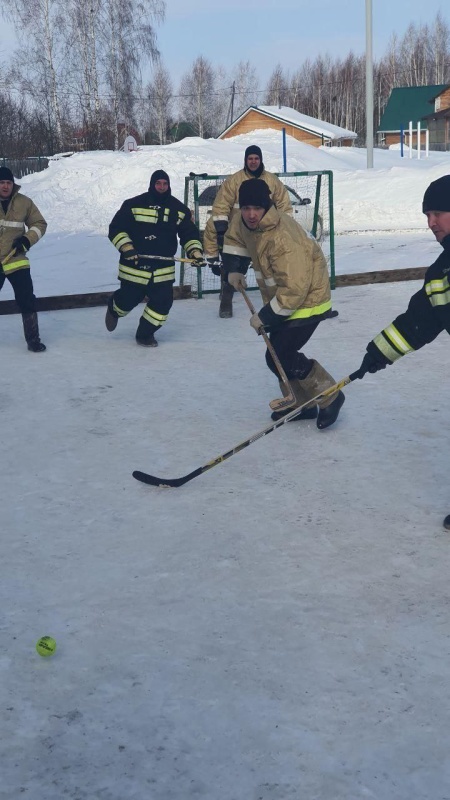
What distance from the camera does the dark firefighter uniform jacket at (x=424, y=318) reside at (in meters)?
3.85

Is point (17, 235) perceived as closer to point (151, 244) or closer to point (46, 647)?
point (151, 244)

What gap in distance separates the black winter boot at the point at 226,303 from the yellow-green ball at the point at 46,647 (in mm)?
6320

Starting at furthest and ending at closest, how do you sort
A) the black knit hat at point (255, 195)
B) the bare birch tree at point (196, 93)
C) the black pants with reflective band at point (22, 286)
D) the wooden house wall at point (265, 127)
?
the bare birch tree at point (196, 93)
the wooden house wall at point (265, 127)
the black pants with reflective band at point (22, 286)
the black knit hat at point (255, 195)

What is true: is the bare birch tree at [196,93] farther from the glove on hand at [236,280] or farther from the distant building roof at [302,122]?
the glove on hand at [236,280]

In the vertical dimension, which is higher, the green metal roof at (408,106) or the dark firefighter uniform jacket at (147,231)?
the green metal roof at (408,106)

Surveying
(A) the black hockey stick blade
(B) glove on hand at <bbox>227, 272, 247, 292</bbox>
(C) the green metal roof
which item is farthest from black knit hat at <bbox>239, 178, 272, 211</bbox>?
(C) the green metal roof

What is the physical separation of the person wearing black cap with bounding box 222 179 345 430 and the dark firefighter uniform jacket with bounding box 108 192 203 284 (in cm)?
187

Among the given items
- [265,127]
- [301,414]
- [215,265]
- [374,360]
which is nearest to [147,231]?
[215,265]

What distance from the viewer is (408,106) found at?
60219mm

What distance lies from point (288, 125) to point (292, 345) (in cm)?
4779

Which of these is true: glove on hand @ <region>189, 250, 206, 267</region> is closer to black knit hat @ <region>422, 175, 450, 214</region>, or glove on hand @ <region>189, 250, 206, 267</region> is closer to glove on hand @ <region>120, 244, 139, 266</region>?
glove on hand @ <region>120, 244, 139, 266</region>

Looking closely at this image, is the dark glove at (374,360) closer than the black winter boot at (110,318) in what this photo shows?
Yes

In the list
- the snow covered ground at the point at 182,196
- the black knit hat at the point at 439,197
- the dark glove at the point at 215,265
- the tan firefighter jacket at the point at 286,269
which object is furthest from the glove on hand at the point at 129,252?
the black knit hat at the point at 439,197

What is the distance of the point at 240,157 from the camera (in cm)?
2806
